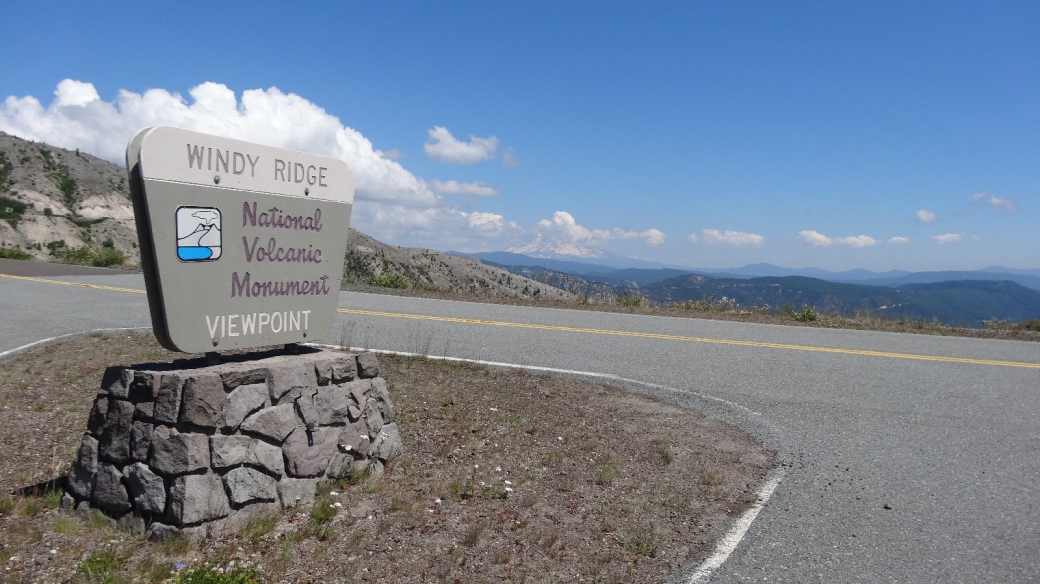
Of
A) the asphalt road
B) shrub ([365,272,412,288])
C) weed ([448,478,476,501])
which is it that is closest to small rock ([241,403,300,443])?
weed ([448,478,476,501])

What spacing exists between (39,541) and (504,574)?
2.66 metres

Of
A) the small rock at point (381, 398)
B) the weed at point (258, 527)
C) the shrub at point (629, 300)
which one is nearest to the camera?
the weed at point (258, 527)

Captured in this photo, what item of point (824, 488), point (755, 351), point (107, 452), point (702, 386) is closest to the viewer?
point (107, 452)

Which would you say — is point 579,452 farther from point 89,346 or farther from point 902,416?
point 89,346

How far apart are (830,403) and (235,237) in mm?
6638

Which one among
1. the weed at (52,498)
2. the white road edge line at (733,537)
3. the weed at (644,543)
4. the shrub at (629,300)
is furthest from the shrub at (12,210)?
the white road edge line at (733,537)

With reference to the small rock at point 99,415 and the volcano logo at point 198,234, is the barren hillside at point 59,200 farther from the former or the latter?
the volcano logo at point 198,234

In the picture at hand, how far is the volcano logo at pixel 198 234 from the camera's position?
3986 mm

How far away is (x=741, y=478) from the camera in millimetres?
5043

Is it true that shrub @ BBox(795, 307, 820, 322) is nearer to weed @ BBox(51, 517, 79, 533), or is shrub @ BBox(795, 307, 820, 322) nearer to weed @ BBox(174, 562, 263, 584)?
weed @ BBox(174, 562, 263, 584)

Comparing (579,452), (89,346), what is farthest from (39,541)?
(89,346)

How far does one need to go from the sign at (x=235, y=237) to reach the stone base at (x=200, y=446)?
352 millimetres

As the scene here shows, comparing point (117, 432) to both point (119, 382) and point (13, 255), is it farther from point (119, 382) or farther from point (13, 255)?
point (13, 255)

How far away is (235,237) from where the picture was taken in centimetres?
433
